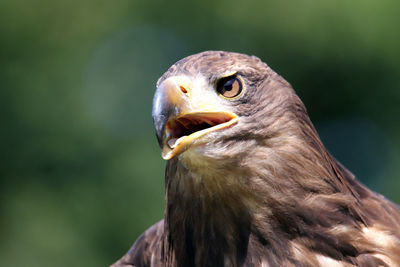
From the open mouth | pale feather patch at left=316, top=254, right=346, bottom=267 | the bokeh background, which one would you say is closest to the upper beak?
the open mouth

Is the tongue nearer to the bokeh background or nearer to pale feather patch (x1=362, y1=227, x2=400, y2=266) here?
pale feather patch (x1=362, y1=227, x2=400, y2=266)

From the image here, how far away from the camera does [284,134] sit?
2.46 meters

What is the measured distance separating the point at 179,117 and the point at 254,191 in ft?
1.23

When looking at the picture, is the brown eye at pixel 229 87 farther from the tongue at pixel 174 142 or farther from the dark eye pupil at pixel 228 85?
the tongue at pixel 174 142

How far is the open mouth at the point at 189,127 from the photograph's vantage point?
2166 millimetres

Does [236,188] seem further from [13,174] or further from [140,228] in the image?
[13,174]

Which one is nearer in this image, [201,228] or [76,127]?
[201,228]

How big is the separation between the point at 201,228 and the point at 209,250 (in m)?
0.08

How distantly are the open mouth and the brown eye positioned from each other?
3.1 inches

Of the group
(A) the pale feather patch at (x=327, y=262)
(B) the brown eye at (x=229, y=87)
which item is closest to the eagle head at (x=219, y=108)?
(B) the brown eye at (x=229, y=87)

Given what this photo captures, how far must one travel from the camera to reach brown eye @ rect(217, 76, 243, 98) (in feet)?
7.88

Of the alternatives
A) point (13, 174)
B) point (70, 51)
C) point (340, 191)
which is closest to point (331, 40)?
point (70, 51)

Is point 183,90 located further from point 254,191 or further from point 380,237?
point 380,237

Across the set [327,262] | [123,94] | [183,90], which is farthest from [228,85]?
[123,94]
